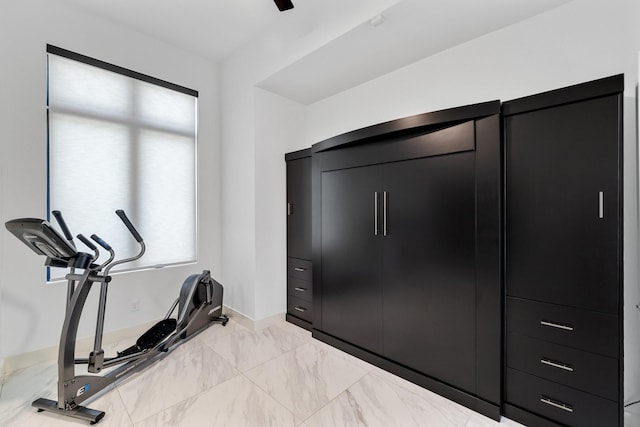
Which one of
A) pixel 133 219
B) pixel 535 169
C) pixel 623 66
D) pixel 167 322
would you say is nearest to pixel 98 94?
pixel 133 219

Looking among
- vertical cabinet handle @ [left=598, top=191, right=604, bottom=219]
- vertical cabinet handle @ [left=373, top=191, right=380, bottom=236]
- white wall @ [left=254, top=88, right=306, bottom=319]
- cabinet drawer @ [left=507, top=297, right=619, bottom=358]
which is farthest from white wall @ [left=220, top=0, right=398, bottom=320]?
vertical cabinet handle @ [left=598, top=191, right=604, bottom=219]

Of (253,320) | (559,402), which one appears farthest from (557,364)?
(253,320)

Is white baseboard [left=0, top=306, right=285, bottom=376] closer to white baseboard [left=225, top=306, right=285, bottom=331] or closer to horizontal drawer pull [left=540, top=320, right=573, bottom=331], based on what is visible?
white baseboard [left=225, top=306, right=285, bottom=331]

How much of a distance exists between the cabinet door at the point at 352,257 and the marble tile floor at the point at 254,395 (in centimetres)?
29

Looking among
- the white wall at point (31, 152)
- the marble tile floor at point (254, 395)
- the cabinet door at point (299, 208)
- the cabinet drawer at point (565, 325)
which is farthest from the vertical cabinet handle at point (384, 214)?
the white wall at point (31, 152)

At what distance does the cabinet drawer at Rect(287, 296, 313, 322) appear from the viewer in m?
3.06

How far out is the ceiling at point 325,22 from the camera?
6.18 feet

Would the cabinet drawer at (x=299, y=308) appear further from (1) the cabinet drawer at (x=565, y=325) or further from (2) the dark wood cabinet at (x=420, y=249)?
(1) the cabinet drawer at (x=565, y=325)

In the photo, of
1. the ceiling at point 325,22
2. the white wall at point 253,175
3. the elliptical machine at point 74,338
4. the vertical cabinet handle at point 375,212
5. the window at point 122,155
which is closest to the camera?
the elliptical machine at point 74,338

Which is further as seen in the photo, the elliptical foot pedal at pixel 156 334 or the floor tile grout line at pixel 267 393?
the elliptical foot pedal at pixel 156 334

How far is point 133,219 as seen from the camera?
9.44 feet

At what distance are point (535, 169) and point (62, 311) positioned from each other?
154 inches

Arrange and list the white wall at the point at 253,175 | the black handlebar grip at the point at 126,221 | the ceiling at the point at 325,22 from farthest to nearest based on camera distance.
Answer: the white wall at the point at 253,175, the black handlebar grip at the point at 126,221, the ceiling at the point at 325,22

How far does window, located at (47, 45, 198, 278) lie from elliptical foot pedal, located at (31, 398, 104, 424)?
133cm
